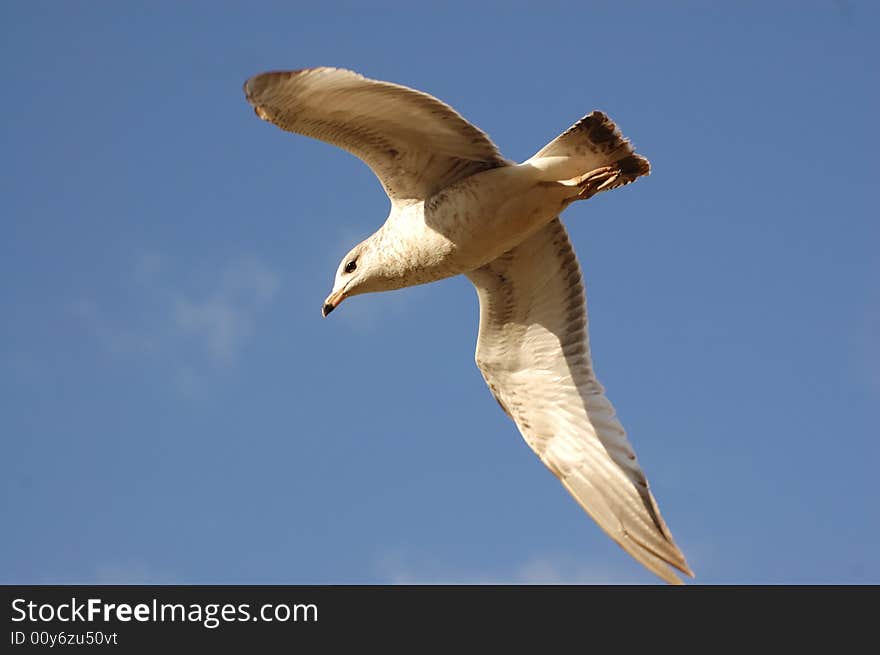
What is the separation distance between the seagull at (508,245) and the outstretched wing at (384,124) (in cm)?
1

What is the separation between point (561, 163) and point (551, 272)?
1869 mm

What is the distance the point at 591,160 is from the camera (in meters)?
10.1

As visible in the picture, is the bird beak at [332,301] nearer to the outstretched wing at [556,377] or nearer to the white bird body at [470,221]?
the white bird body at [470,221]

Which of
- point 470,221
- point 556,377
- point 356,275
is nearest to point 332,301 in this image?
point 356,275

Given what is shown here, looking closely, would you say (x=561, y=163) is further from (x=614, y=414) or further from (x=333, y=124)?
Answer: (x=614, y=414)

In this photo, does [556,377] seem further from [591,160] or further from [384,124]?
[384,124]

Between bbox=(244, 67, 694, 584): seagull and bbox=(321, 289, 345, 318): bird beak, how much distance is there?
0.07ft

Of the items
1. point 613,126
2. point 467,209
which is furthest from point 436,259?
point 613,126

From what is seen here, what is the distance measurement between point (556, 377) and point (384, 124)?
11.4 feet

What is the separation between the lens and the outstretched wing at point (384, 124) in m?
9.30

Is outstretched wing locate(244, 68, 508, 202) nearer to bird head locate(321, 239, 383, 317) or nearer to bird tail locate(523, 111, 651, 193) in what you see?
bird tail locate(523, 111, 651, 193)

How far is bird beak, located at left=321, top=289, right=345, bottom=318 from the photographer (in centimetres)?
1148

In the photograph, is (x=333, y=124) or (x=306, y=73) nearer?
(x=306, y=73)

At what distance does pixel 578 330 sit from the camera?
12.1 m
